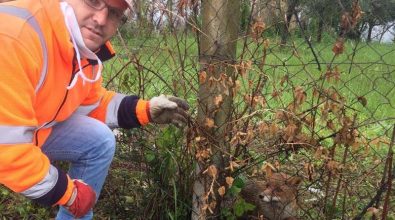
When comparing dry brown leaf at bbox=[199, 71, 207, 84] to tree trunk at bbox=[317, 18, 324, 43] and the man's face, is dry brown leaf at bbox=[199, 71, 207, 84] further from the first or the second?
tree trunk at bbox=[317, 18, 324, 43]

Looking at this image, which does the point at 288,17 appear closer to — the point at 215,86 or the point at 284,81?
the point at 284,81

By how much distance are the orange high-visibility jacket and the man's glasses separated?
12 cm

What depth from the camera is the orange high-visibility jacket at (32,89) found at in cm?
169

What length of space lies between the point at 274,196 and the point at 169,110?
2.03 feet

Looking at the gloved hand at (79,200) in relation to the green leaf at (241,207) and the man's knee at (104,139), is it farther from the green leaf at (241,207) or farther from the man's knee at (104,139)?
the green leaf at (241,207)

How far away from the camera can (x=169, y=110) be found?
229 cm

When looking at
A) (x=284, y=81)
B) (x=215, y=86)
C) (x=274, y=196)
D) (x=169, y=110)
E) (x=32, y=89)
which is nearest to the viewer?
(x=32, y=89)

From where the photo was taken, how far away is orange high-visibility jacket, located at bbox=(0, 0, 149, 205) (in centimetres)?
169

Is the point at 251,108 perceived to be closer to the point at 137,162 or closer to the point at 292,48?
the point at 292,48

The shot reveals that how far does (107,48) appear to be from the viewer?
2252 millimetres

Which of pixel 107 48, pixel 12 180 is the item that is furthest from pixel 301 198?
pixel 12 180

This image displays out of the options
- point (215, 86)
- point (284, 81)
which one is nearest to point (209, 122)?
point (215, 86)

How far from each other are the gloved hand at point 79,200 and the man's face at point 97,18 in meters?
0.53

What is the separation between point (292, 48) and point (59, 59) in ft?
2.89
